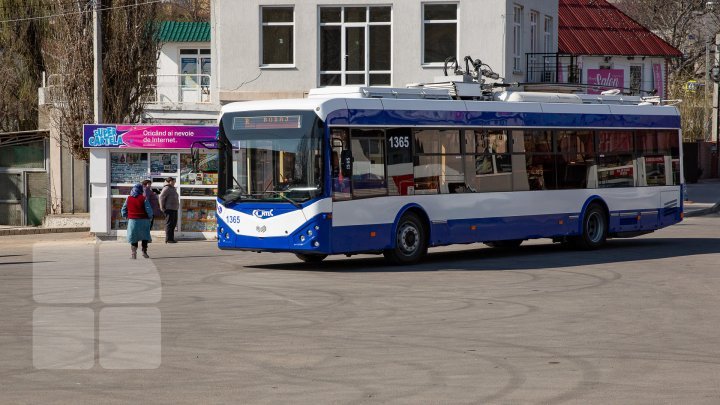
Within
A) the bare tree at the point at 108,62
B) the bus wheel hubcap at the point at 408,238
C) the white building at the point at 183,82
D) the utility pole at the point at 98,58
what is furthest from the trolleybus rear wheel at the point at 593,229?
the bare tree at the point at 108,62

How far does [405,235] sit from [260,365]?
1095 cm

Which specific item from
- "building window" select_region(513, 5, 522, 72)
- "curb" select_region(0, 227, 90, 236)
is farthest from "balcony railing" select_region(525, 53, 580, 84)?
"curb" select_region(0, 227, 90, 236)

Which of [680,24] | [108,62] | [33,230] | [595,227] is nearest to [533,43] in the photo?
[108,62]

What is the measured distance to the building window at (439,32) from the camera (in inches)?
1506

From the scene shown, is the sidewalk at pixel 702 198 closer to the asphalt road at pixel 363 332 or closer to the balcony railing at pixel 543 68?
the balcony railing at pixel 543 68

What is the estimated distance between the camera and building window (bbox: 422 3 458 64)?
1506 inches

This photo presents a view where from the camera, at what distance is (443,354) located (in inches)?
457

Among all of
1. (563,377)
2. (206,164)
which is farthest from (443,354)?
(206,164)

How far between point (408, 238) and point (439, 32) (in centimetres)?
1764

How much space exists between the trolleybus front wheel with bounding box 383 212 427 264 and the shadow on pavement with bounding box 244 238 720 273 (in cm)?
19

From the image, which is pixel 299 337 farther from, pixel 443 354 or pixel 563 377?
pixel 563 377

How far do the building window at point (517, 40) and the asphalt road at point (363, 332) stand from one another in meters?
18.4

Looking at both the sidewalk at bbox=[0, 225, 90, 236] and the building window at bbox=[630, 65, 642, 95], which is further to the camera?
the building window at bbox=[630, 65, 642, 95]
